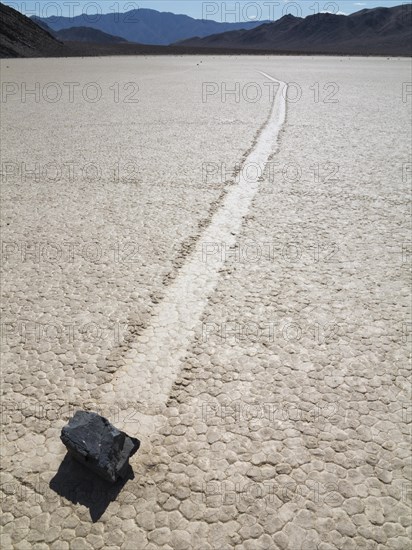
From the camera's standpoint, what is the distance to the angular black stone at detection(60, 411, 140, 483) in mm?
1225

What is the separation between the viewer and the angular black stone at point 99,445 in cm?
122

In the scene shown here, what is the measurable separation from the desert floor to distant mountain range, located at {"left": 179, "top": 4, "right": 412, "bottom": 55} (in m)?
87.9

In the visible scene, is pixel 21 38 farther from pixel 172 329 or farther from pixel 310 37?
pixel 310 37

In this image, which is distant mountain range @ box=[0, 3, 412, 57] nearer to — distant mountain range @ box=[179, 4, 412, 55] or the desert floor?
distant mountain range @ box=[179, 4, 412, 55]

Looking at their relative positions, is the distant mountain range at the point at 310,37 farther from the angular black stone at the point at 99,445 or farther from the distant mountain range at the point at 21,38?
the angular black stone at the point at 99,445

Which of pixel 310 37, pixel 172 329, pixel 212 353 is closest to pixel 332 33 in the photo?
pixel 310 37

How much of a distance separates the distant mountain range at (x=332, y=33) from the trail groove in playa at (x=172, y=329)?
88.3m

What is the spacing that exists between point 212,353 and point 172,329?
0.24m

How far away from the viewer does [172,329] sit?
75.0 inches

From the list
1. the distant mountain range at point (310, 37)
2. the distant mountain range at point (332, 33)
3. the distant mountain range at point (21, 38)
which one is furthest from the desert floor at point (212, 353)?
the distant mountain range at point (332, 33)

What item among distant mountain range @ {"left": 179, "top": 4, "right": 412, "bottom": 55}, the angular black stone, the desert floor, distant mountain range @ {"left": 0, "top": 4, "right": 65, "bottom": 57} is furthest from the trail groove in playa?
distant mountain range @ {"left": 179, "top": 4, "right": 412, "bottom": 55}

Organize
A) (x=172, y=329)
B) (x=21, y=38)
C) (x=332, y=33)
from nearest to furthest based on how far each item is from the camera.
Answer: (x=172, y=329) → (x=21, y=38) → (x=332, y=33)

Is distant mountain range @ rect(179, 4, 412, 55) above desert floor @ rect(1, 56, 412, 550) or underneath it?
above

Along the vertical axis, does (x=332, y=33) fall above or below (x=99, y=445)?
above
